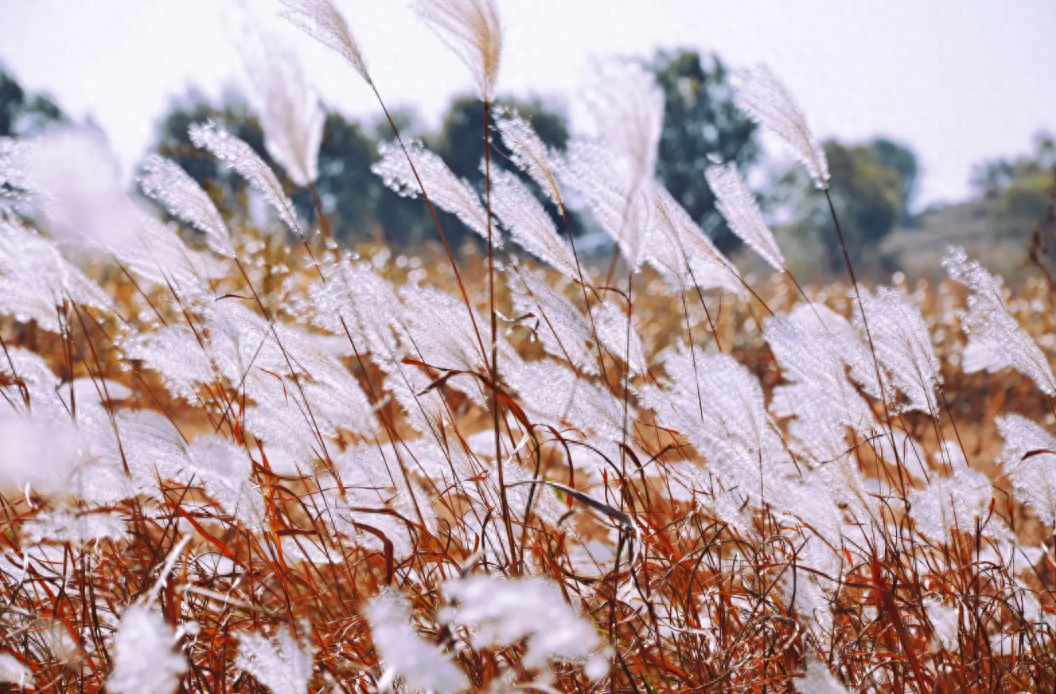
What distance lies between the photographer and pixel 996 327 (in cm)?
112

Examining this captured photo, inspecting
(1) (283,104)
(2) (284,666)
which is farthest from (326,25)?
(2) (284,666)

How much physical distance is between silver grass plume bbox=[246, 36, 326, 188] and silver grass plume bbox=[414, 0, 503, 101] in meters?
0.16

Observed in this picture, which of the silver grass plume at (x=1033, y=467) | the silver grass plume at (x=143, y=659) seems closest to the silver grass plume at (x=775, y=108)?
the silver grass plume at (x=1033, y=467)

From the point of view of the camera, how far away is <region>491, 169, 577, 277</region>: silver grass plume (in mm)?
1088

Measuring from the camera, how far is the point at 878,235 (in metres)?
32.9

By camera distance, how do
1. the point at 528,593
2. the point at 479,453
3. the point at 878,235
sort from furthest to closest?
the point at 878,235
the point at 479,453
the point at 528,593

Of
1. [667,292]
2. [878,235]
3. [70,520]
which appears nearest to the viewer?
[70,520]

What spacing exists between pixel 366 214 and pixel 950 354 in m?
27.1

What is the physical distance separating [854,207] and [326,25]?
1353 inches

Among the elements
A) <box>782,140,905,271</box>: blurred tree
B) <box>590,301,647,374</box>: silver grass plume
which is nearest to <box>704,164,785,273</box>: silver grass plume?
<box>590,301,647,374</box>: silver grass plume

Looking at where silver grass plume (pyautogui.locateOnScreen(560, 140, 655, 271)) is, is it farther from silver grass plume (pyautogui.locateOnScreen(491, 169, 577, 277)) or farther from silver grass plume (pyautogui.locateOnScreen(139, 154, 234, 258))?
silver grass plume (pyautogui.locateOnScreen(139, 154, 234, 258))

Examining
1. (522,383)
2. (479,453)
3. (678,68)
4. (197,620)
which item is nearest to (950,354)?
(479,453)

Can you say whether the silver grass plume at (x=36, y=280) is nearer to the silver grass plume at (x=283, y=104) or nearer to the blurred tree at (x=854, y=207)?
the silver grass plume at (x=283, y=104)

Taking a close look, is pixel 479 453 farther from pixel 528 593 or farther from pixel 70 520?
pixel 528 593
